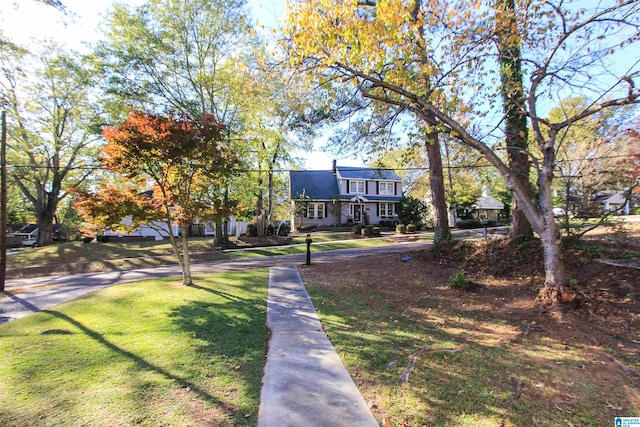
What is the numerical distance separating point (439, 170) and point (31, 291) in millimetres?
14917

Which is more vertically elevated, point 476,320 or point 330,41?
point 330,41

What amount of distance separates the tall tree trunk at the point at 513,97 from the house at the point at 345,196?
22.9 meters

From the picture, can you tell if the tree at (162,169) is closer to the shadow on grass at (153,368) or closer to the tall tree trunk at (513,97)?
the shadow on grass at (153,368)

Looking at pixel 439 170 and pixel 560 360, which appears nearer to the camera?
pixel 560 360

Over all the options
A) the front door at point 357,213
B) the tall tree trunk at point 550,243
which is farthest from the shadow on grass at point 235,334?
the front door at point 357,213

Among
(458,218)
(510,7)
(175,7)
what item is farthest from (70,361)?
(458,218)

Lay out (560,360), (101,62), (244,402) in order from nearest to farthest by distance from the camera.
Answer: (244,402) → (560,360) → (101,62)

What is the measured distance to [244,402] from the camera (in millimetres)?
3000

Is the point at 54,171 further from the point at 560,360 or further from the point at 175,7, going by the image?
the point at 560,360

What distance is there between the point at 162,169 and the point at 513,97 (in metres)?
9.47

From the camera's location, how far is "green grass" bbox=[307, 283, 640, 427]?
2777mm

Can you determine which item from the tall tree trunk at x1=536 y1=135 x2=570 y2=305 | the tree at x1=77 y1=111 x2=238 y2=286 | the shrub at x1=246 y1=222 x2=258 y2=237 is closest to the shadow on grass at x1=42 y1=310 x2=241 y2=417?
the tree at x1=77 y1=111 x2=238 y2=286

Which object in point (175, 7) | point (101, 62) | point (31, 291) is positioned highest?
point (175, 7)

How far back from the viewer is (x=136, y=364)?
3828 millimetres
